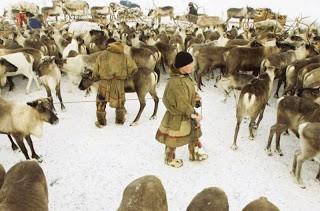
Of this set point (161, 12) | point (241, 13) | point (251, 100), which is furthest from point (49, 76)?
point (241, 13)

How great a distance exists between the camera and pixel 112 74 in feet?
18.3

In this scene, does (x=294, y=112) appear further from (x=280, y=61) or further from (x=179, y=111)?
(x=280, y=61)

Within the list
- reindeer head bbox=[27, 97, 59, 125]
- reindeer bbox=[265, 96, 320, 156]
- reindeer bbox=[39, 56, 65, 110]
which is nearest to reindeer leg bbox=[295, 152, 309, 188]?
reindeer bbox=[265, 96, 320, 156]

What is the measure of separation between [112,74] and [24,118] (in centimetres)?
147

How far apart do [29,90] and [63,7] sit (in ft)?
36.9

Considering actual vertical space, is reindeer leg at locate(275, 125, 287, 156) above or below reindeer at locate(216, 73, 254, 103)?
below

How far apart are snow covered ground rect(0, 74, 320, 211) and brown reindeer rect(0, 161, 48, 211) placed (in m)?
0.80

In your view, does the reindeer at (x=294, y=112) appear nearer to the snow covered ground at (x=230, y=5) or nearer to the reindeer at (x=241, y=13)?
the reindeer at (x=241, y=13)

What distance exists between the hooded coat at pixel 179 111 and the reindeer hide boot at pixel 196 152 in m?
0.18

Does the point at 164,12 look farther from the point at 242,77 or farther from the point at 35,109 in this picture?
the point at 35,109

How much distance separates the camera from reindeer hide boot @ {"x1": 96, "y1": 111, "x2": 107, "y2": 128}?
5975 mm

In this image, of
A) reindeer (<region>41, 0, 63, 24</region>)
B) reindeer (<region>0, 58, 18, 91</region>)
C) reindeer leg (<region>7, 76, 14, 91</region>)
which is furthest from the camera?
reindeer (<region>41, 0, 63, 24</region>)

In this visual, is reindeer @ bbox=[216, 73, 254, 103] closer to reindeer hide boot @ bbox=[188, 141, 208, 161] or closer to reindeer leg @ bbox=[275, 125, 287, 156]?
reindeer leg @ bbox=[275, 125, 287, 156]

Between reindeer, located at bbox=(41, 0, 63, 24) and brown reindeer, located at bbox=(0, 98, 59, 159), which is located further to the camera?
reindeer, located at bbox=(41, 0, 63, 24)
